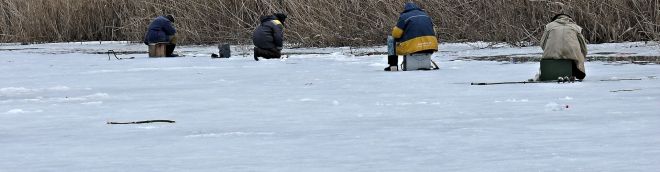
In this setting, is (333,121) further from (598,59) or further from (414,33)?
(598,59)

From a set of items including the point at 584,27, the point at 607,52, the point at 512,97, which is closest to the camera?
the point at 512,97

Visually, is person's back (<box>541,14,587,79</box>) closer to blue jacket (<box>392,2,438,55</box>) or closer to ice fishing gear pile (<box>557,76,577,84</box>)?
ice fishing gear pile (<box>557,76,577,84</box>)

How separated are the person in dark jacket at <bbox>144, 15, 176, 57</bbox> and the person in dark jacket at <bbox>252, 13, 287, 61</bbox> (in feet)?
7.30

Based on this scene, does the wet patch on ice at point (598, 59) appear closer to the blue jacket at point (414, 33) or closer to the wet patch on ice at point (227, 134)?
the blue jacket at point (414, 33)

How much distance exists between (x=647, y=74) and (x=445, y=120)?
17.5 feet

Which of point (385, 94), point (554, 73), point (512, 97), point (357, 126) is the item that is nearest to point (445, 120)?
point (357, 126)

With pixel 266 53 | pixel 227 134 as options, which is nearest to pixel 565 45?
pixel 227 134

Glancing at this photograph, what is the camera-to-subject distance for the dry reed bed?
21062mm

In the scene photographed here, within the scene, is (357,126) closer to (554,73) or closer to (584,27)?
(554,73)

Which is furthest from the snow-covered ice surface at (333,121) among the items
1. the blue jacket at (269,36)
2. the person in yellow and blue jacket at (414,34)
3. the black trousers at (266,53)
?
the blue jacket at (269,36)

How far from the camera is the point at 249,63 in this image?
19.1 meters

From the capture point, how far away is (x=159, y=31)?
22.6 m

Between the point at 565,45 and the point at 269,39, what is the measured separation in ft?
28.0

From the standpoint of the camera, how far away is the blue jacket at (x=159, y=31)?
22.5 metres
